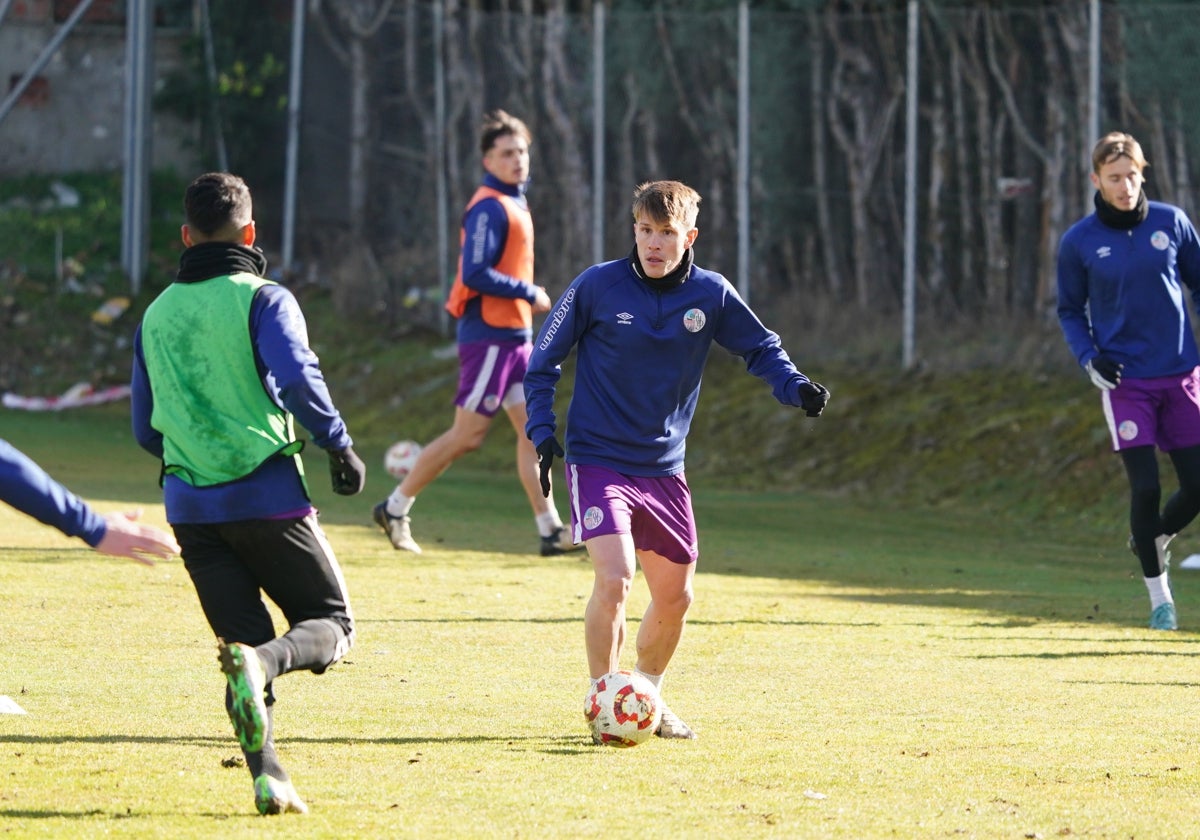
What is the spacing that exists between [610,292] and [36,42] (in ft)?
71.5

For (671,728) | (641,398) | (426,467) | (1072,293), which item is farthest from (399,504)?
(671,728)

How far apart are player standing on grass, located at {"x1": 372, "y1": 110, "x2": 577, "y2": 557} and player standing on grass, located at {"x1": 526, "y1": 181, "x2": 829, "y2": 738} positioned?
503 cm

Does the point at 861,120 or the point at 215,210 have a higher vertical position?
the point at 861,120

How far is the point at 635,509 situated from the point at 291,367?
1.73 meters

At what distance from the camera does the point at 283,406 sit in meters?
5.99

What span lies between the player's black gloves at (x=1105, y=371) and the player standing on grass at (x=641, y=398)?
3344 mm

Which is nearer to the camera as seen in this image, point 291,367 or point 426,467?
point 291,367

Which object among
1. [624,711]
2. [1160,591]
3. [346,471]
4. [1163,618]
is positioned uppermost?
[346,471]

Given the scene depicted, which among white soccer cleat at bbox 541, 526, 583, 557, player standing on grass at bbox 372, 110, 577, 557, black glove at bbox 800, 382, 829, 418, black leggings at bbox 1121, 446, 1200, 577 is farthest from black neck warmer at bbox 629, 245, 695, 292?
white soccer cleat at bbox 541, 526, 583, 557

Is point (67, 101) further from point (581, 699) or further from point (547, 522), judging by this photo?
point (581, 699)

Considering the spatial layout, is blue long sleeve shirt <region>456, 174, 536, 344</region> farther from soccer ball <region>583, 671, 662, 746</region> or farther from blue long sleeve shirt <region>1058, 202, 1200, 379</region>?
soccer ball <region>583, 671, 662, 746</region>

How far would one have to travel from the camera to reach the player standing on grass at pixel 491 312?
488 inches

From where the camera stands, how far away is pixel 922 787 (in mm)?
6281

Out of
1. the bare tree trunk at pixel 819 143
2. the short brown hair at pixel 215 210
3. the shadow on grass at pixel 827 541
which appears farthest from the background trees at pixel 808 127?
the short brown hair at pixel 215 210
